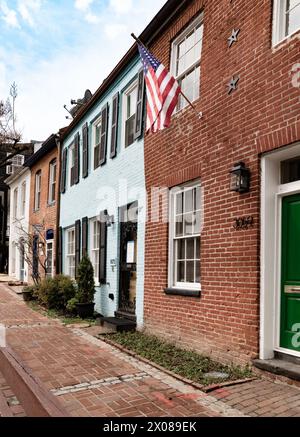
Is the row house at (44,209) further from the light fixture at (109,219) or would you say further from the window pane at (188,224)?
the window pane at (188,224)

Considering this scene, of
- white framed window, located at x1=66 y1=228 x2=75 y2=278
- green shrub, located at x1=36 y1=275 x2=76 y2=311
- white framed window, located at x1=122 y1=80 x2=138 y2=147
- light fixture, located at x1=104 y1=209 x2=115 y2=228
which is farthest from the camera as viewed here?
white framed window, located at x1=66 y1=228 x2=75 y2=278

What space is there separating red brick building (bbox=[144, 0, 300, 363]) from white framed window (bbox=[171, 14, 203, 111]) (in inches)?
0.8

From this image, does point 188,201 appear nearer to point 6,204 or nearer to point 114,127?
point 114,127

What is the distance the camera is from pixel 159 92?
22.4 ft

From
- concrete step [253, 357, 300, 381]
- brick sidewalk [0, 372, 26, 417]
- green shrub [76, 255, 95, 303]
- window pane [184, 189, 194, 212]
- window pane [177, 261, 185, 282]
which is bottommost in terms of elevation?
brick sidewalk [0, 372, 26, 417]

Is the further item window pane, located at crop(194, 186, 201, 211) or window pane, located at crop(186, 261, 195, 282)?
window pane, located at crop(186, 261, 195, 282)

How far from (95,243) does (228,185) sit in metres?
6.69

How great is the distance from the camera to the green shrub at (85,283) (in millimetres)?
10641

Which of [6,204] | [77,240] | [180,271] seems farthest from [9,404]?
[6,204]

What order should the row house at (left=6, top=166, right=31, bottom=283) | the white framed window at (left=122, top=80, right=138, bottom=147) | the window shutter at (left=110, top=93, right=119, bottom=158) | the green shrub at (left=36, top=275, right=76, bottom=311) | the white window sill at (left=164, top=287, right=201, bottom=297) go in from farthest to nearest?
the row house at (left=6, top=166, right=31, bottom=283), the green shrub at (left=36, top=275, right=76, bottom=311), the window shutter at (left=110, top=93, right=119, bottom=158), the white framed window at (left=122, top=80, right=138, bottom=147), the white window sill at (left=164, top=287, right=201, bottom=297)

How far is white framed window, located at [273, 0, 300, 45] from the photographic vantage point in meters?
5.43

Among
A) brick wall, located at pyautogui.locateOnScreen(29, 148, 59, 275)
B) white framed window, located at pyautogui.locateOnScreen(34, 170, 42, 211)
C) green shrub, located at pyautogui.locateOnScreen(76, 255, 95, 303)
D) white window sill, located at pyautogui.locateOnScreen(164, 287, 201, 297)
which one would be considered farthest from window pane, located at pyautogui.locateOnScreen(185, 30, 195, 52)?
white framed window, located at pyautogui.locateOnScreen(34, 170, 42, 211)

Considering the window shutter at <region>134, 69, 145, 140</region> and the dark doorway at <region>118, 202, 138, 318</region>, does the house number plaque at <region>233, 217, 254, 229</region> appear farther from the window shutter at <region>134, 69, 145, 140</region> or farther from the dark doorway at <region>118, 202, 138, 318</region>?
the window shutter at <region>134, 69, 145, 140</region>
